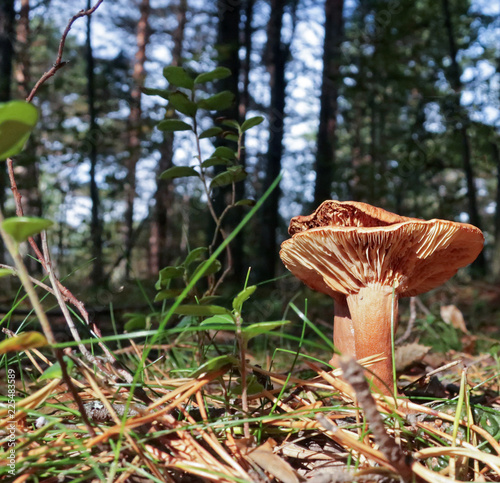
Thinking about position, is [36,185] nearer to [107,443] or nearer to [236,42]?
[236,42]

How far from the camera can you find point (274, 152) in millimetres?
10008

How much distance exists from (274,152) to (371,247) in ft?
29.0

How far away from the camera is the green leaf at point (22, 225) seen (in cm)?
68

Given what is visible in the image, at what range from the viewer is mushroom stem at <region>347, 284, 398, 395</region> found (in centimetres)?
147

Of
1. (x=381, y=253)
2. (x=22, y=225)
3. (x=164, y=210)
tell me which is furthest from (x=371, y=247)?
(x=164, y=210)

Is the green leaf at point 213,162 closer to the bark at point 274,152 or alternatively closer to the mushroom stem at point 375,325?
the mushroom stem at point 375,325

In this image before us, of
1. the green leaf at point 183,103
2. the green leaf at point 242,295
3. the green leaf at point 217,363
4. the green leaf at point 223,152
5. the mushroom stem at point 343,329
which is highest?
the green leaf at point 183,103

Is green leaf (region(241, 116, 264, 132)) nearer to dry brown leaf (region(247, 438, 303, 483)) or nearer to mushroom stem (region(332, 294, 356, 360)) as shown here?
mushroom stem (region(332, 294, 356, 360))

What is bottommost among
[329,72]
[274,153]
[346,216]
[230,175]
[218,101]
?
[346,216]

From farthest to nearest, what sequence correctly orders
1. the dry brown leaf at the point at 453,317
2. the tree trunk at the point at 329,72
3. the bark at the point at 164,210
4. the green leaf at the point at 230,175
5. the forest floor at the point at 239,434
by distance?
the bark at the point at 164,210 → the tree trunk at the point at 329,72 → the dry brown leaf at the point at 453,317 → the green leaf at the point at 230,175 → the forest floor at the point at 239,434

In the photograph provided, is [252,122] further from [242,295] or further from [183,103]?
[242,295]

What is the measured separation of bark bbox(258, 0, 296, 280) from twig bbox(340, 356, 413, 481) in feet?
24.2

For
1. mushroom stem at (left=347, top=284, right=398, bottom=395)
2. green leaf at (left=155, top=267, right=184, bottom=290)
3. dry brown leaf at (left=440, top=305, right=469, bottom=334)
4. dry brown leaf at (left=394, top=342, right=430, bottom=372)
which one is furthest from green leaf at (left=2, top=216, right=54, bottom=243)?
dry brown leaf at (left=440, top=305, right=469, bottom=334)

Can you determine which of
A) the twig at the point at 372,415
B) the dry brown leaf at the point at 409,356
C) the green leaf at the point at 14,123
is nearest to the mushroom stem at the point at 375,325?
the dry brown leaf at the point at 409,356
